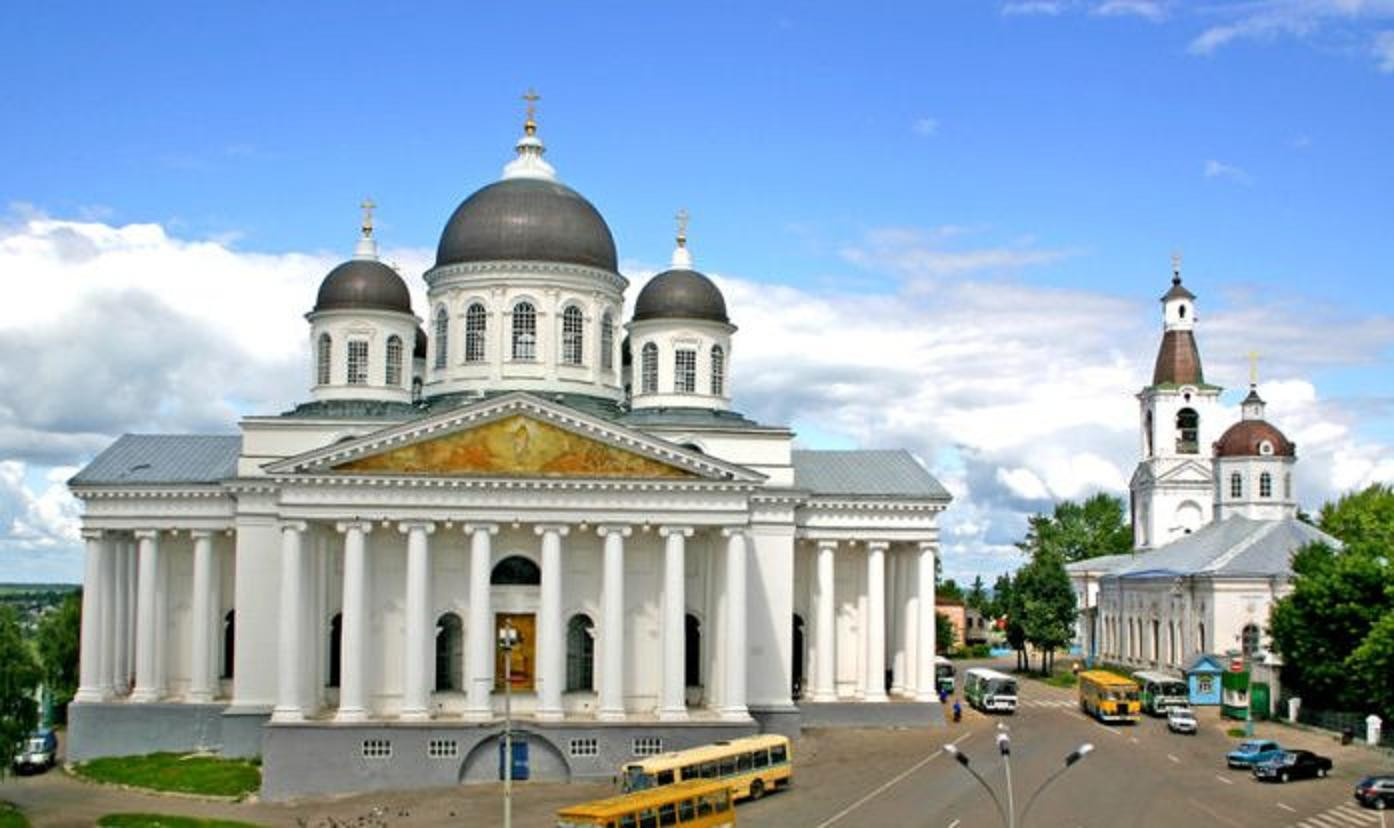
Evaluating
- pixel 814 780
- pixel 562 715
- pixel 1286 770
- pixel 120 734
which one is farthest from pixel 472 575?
pixel 1286 770

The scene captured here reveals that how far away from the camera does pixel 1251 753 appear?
51.4 meters

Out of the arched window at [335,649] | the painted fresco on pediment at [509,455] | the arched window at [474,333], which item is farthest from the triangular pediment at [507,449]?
the arched window at [474,333]

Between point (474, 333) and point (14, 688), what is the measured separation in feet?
68.1

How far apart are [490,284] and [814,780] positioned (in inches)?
862

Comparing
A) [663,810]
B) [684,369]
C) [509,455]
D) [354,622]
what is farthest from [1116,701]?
[663,810]

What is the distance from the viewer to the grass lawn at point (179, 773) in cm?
4906

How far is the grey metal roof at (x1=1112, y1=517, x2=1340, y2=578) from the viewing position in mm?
78875

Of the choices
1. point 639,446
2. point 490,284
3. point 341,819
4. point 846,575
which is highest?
point 490,284

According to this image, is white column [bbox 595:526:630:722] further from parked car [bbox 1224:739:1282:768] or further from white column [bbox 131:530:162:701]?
parked car [bbox 1224:739:1282:768]

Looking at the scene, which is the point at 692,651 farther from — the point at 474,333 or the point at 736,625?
the point at 474,333

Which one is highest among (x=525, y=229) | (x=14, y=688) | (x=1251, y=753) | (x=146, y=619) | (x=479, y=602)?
(x=525, y=229)

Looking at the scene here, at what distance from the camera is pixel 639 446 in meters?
51.2

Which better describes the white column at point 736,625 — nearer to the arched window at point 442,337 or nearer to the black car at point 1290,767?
the arched window at point 442,337

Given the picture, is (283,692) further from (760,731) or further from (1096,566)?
(1096,566)
